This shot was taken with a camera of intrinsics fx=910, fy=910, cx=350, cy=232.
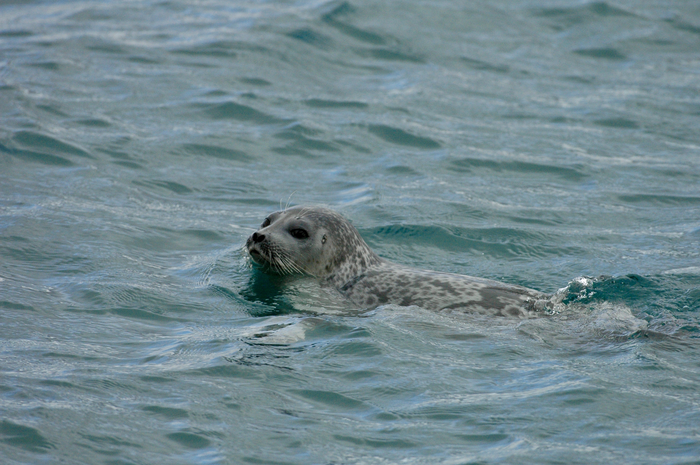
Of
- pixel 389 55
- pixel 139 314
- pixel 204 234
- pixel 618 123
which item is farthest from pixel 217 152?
pixel 618 123

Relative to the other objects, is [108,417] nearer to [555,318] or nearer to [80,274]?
[80,274]

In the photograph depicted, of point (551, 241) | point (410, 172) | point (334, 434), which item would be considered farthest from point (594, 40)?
point (334, 434)

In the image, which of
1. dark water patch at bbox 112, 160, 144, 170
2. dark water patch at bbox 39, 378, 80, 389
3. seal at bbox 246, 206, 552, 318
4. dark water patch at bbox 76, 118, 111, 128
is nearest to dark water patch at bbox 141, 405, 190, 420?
dark water patch at bbox 39, 378, 80, 389

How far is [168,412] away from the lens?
5820mm

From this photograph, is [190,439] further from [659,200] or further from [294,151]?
[659,200]

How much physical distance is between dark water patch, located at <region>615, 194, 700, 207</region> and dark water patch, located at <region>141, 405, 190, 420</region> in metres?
7.40

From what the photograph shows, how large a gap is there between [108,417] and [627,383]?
3414 mm

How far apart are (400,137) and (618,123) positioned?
3514 millimetres

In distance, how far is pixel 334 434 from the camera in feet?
18.3

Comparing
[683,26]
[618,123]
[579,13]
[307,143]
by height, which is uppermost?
[579,13]

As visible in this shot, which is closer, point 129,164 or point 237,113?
point 129,164

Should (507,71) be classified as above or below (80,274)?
above

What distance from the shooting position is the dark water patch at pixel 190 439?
5480 millimetres

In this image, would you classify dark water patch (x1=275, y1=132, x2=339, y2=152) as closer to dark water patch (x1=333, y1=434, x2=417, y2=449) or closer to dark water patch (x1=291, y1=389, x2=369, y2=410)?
dark water patch (x1=291, y1=389, x2=369, y2=410)
